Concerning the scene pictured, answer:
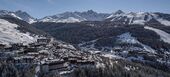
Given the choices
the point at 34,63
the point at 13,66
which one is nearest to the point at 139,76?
the point at 34,63

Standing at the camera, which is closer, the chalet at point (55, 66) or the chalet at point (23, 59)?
the chalet at point (55, 66)

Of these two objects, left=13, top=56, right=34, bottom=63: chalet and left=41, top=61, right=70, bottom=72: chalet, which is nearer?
left=41, top=61, right=70, bottom=72: chalet

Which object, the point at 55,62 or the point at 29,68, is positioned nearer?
the point at 29,68

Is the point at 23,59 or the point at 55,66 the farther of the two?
the point at 23,59

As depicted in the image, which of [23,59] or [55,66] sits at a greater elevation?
[23,59]

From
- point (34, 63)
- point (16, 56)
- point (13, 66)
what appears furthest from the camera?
point (16, 56)

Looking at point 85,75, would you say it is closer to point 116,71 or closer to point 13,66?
point 116,71

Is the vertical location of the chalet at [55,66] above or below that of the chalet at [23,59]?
below

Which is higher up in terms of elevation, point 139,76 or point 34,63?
point 34,63

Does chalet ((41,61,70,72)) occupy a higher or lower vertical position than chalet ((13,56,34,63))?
lower

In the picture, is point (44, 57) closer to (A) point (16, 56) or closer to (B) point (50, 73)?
(A) point (16, 56)

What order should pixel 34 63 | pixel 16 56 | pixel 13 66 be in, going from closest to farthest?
pixel 13 66 → pixel 34 63 → pixel 16 56
